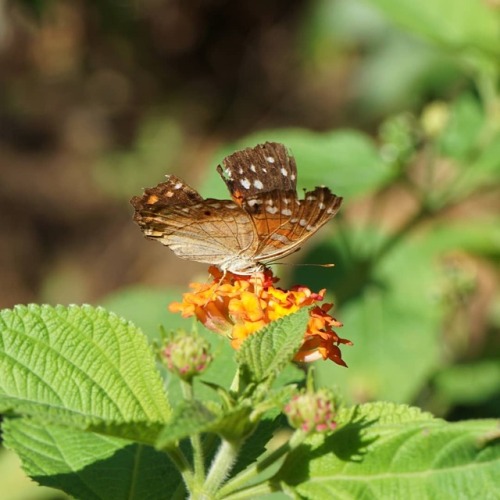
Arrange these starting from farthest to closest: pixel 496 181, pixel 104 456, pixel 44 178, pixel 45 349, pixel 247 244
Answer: pixel 44 178 < pixel 496 181 < pixel 247 244 < pixel 104 456 < pixel 45 349

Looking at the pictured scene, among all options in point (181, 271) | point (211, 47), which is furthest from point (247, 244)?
point (211, 47)

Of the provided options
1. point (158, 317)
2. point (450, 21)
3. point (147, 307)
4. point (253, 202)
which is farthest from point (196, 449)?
point (450, 21)

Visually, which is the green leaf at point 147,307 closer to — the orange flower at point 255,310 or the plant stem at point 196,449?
the orange flower at point 255,310

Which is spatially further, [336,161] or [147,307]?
[336,161]

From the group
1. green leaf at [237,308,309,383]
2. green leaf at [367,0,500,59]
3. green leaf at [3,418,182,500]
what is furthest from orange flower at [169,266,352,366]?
green leaf at [367,0,500,59]

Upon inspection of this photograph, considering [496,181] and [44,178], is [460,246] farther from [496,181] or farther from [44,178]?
[44,178]

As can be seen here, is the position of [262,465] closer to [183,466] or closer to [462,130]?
[183,466]
